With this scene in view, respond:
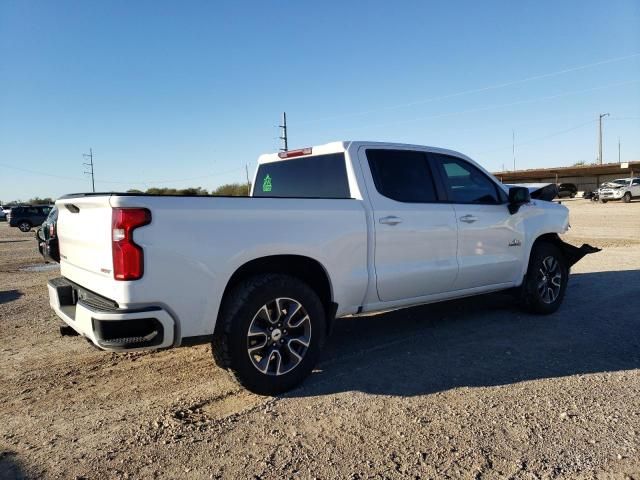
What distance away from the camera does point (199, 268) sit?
11.1ft

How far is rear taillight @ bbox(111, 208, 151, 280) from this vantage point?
3143mm

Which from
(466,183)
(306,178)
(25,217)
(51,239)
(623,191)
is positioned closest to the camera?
(51,239)

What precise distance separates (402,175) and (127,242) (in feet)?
8.93

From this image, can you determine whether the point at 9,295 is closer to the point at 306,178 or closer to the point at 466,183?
the point at 306,178

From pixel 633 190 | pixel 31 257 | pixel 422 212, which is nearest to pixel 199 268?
pixel 422 212

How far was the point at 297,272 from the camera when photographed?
163 inches

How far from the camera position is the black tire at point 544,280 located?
596cm

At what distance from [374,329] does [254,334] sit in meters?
2.25

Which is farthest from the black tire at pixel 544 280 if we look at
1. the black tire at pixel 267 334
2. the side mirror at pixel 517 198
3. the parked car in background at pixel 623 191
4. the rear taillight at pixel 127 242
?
the parked car in background at pixel 623 191

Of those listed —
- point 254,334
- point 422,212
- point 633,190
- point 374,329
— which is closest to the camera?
point 254,334

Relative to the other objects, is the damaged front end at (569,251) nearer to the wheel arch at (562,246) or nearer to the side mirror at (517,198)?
the wheel arch at (562,246)

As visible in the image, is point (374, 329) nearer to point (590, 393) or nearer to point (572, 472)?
point (590, 393)

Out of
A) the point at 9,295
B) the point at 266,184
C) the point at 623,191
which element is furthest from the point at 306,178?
the point at 623,191

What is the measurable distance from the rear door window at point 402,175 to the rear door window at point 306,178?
31 centimetres
